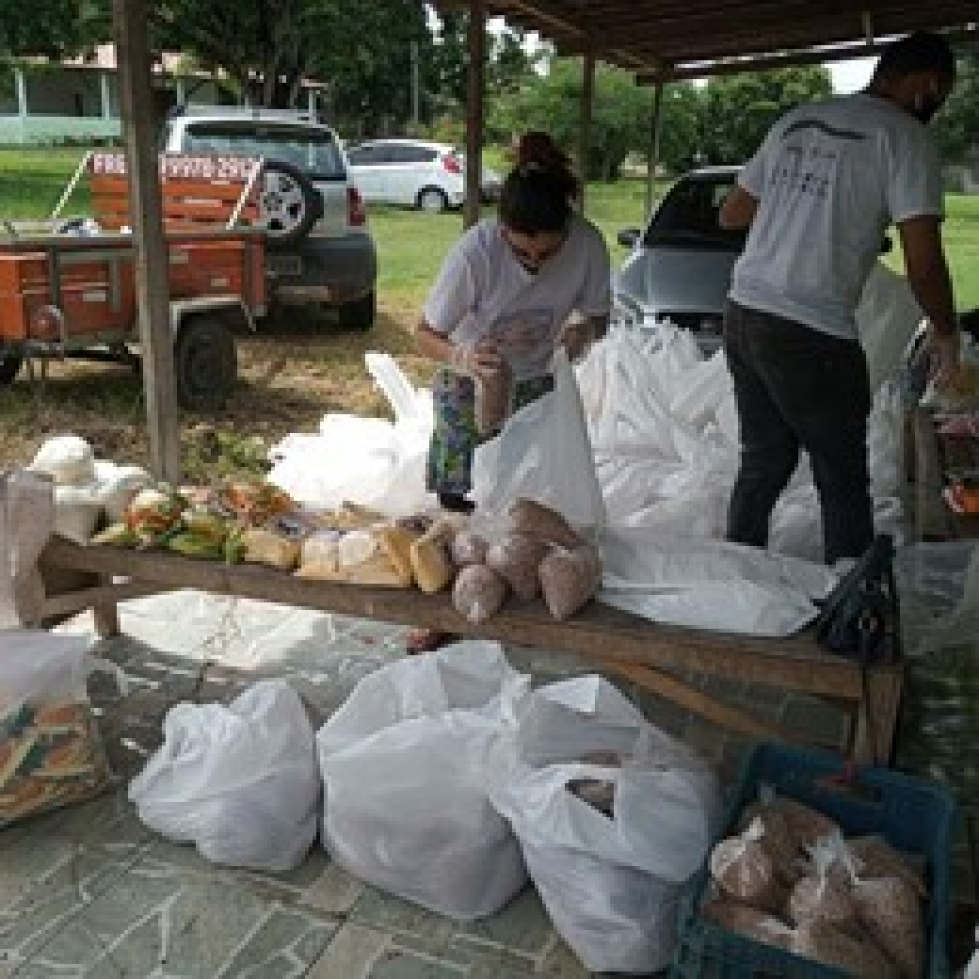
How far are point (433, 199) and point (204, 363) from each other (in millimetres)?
14156

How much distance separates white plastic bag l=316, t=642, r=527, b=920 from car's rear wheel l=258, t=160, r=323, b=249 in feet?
20.5

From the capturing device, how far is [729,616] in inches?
91.7

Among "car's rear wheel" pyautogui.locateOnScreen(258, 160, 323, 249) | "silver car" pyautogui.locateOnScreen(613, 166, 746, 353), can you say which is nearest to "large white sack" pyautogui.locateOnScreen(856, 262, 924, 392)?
"silver car" pyautogui.locateOnScreen(613, 166, 746, 353)

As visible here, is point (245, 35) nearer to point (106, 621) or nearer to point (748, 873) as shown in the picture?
point (106, 621)

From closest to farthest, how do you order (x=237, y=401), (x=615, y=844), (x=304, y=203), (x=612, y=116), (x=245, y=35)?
(x=615, y=844), (x=237, y=401), (x=304, y=203), (x=245, y=35), (x=612, y=116)

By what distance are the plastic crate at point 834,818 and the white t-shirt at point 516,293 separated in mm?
A: 1443

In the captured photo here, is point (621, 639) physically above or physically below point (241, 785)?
above

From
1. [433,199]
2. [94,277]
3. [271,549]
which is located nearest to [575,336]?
[271,549]

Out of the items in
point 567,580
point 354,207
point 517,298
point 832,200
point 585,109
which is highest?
point 585,109

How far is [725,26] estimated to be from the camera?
674cm

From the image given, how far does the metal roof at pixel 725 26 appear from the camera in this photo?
231 inches

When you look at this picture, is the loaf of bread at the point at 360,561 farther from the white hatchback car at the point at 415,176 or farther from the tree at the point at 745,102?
the tree at the point at 745,102

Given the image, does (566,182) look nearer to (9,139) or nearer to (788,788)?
(788,788)

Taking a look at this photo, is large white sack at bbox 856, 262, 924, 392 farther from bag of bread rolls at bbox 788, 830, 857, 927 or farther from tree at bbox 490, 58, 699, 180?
tree at bbox 490, 58, 699, 180
